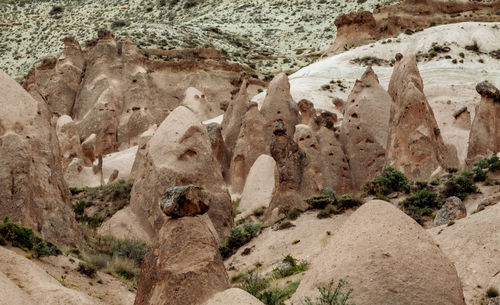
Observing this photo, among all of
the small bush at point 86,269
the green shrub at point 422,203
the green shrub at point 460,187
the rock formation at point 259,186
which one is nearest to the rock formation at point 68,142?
the rock formation at point 259,186

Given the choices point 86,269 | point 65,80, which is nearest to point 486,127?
point 86,269

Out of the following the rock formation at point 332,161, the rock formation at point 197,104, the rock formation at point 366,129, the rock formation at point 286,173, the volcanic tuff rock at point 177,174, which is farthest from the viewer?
the rock formation at point 197,104

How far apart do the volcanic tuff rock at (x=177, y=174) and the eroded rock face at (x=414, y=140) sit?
629cm

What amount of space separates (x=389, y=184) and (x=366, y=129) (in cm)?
856

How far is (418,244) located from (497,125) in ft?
53.5

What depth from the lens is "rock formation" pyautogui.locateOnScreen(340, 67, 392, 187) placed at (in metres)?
27.3

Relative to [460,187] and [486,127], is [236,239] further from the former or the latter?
[486,127]

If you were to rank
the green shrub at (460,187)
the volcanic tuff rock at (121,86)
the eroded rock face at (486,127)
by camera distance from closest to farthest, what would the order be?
the green shrub at (460,187) < the eroded rock face at (486,127) < the volcanic tuff rock at (121,86)

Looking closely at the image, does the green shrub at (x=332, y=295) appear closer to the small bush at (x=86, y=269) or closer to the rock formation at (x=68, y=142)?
the small bush at (x=86, y=269)

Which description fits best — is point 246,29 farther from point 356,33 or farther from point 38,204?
point 38,204

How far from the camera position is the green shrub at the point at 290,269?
1513cm

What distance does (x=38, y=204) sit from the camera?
16062 mm

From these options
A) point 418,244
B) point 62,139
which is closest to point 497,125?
point 418,244

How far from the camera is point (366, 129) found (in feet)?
A: 94.0
